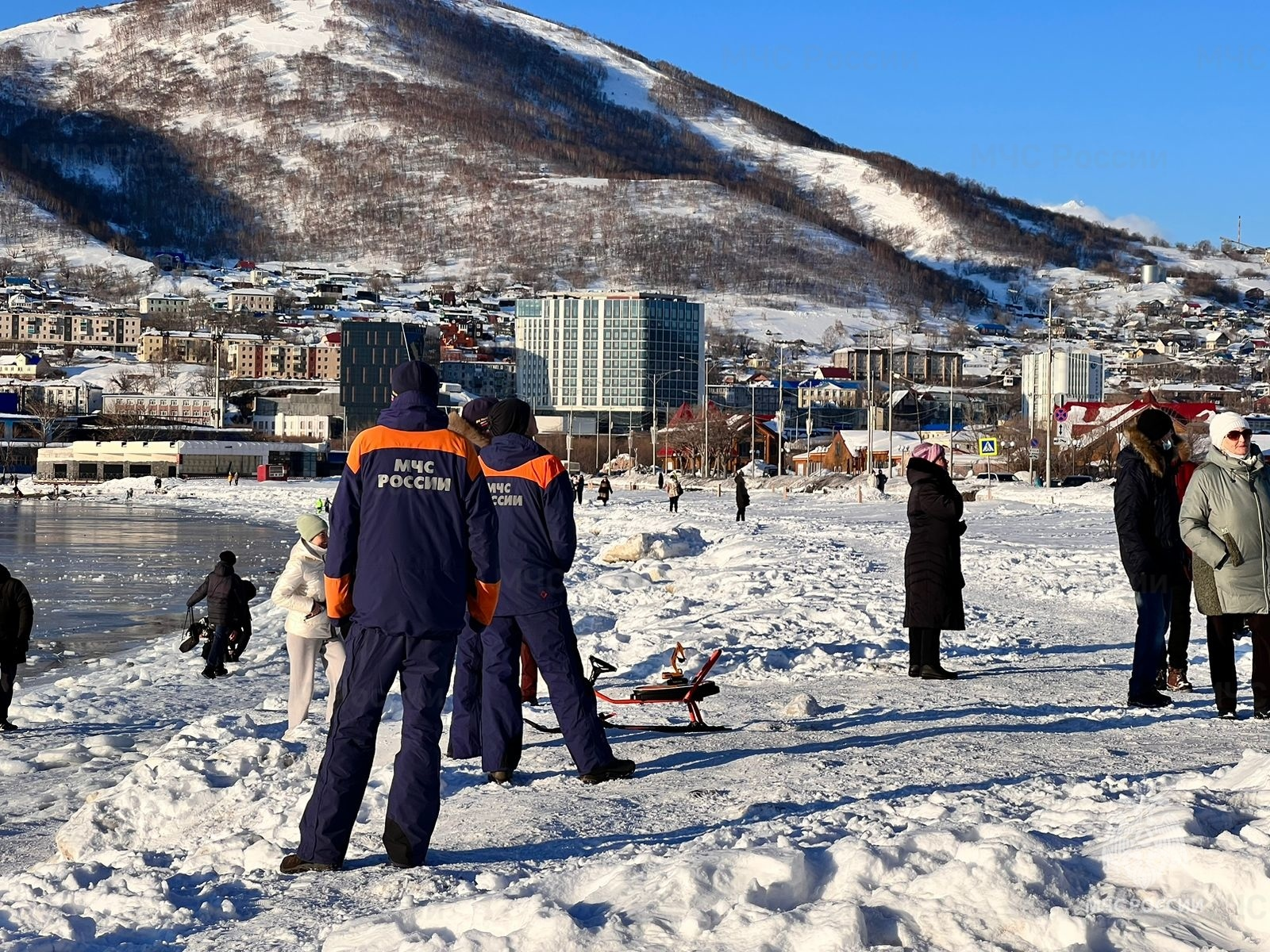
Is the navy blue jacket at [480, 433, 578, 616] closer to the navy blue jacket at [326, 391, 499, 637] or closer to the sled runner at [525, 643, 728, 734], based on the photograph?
the navy blue jacket at [326, 391, 499, 637]

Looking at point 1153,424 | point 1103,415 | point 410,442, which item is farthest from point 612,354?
point 410,442

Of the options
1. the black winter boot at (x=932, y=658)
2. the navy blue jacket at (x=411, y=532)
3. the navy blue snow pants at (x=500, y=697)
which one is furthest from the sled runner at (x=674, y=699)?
the navy blue jacket at (x=411, y=532)

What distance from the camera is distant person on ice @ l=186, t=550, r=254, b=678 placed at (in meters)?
13.8

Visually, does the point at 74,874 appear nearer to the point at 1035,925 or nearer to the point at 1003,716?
the point at 1035,925

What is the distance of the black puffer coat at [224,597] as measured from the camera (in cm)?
1395

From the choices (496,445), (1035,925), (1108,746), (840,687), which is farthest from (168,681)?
(1035,925)

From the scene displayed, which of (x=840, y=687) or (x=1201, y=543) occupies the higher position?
(x=1201, y=543)

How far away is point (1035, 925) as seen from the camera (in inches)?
165

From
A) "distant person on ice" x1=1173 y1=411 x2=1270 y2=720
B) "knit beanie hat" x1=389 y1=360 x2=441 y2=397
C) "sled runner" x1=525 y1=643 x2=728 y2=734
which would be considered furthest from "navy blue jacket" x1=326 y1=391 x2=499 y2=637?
"distant person on ice" x1=1173 y1=411 x2=1270 y2=720

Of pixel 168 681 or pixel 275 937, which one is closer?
pixel 275 937

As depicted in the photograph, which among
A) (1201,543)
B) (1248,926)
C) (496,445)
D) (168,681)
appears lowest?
(168,681)

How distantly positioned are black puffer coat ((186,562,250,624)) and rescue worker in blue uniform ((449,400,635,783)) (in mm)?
7678

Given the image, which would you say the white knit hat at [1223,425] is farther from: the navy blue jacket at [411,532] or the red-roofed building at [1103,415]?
the red-roofed building at [1103,415]

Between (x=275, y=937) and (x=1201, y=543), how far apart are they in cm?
517
